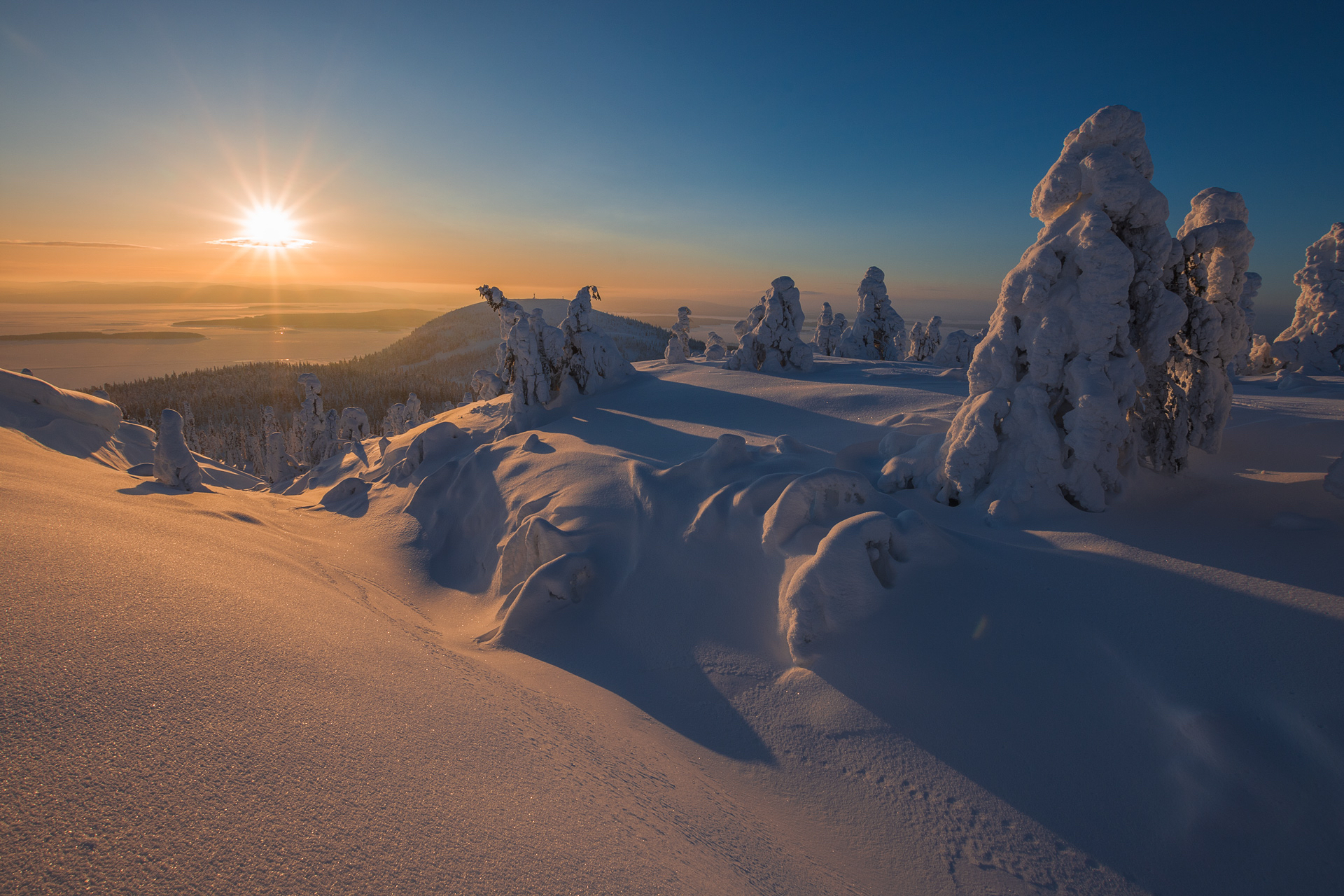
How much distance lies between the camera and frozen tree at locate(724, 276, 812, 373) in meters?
21.4

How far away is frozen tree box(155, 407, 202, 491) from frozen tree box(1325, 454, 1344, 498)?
1843 centimetres

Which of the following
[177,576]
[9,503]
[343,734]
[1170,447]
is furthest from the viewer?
[1170,447]

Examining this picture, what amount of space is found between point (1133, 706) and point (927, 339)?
3799 centimetres

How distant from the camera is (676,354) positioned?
2817cm

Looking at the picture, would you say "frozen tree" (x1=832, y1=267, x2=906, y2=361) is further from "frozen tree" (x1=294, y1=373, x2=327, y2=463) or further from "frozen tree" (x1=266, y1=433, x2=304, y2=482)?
"frozen tree" (x1=266, y1=433, x2=304, y2=482)

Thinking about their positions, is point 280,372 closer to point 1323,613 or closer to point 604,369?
point 604,369

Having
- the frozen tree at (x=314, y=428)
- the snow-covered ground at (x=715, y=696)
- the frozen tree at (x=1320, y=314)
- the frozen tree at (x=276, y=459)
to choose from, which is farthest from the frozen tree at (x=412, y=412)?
the frozen tree at (x=1320, y=314)

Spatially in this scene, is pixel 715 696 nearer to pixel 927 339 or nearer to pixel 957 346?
pixel 957 346

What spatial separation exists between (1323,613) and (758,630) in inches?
189

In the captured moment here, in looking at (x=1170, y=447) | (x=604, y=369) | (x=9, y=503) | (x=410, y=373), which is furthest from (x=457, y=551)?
(x=410, y=373)

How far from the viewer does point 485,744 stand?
11.3ft

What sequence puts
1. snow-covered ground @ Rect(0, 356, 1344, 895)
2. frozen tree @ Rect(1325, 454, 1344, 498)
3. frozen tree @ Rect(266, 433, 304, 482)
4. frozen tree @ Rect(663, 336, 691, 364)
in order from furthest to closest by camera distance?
frozen tree @ Rect(266, 433, 304, 482), frozen tree @ Rect(663, 336, 691, 364), frozen tree @ Rect(1325, 454, 1344, 498), snow-covered ground @ Rect(0, 356, 1344, 895)

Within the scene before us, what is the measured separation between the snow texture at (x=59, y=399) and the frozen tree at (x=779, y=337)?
2085 cm

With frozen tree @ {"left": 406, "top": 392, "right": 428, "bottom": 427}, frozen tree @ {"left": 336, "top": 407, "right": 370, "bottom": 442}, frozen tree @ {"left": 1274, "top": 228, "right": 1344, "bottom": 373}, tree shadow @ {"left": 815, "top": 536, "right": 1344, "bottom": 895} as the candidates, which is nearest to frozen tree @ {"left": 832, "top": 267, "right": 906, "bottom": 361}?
frozen tree @ {"left": 1274, "top": 228, "right": 1344, "bottom": 373}
